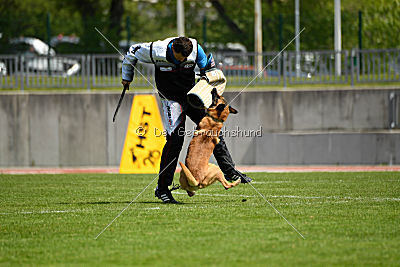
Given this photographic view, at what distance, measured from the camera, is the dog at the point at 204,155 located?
8.72 meters

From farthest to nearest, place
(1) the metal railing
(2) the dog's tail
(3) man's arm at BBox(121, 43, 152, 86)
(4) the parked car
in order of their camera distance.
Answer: (4) the parked car < (1) the metal railing < (3) man's arm at BBox(121, 43, 152, 86) < (2) the dog's tail

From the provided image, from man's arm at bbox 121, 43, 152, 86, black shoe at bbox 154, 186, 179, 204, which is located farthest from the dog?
man's arm at bbox 121, 43, 152, 86

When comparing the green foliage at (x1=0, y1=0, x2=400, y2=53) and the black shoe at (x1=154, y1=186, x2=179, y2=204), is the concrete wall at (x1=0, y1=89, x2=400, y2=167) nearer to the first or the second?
the green foliage at (x1=0, y1=0, x2=400, y2=53)

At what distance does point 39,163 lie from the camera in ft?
60.7

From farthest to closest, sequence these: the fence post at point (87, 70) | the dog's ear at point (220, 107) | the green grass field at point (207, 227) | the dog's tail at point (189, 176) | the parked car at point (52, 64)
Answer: the parked car at point (52, 64), the fence post at point (87, 70), the dog's ear at point (220, 107), the dog's tail at point (189, 176), the green grass field at point (207, 227)

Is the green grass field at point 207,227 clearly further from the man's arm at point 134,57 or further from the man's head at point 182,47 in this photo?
the man's head at point 182,47

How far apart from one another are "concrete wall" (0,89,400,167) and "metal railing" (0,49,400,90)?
0.58 meters

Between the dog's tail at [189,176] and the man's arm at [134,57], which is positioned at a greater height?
the man's arm at [134,57]

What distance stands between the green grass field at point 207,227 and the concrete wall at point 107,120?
6699 millimetres

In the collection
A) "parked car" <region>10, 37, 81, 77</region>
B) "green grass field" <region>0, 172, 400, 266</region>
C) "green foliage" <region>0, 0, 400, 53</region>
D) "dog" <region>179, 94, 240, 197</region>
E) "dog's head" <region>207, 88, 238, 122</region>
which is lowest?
"green grass field" <region>0, 172, 400, 266</region>

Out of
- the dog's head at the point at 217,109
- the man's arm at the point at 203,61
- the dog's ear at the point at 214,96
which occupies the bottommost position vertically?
the dog's head at the point at 217,109

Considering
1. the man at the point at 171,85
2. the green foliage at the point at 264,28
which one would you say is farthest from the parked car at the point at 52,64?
the man at the point at 171,85

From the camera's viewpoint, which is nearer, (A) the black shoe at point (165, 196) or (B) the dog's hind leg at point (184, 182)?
(B) the dog's hind leg at point (184, 182)

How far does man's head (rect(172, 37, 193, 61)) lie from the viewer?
905 centimetres
